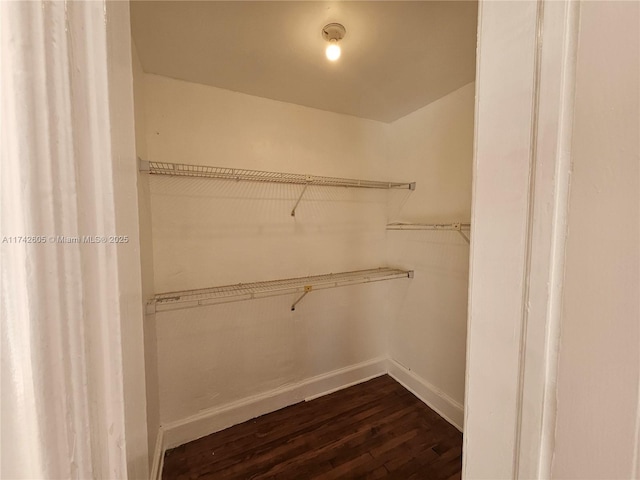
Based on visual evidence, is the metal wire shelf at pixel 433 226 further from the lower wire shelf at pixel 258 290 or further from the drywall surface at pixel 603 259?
the drywall surface at pixel 603 259

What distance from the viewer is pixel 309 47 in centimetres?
120

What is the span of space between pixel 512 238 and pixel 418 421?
176 centimetres

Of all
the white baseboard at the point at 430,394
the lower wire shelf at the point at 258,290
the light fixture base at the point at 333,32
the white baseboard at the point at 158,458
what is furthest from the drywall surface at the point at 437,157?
the white baseboard at the point at 158,458

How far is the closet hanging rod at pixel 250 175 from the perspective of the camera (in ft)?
4.27

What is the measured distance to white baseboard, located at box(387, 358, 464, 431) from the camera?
160 centimetres

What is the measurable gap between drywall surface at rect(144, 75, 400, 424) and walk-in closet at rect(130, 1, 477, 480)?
1cm

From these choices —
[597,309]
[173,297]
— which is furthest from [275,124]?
[597,309]

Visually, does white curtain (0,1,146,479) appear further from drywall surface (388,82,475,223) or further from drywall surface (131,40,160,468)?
drywall surface (388,82,475,223)

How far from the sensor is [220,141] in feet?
5.00

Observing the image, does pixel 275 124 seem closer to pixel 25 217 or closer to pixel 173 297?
pixel 173 297

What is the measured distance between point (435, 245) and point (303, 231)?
936 mm

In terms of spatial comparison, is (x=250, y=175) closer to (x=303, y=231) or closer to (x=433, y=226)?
(x=303, y=231)

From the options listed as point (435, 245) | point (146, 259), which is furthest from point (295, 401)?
point (435, 245)

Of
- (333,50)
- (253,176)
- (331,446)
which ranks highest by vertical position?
(333,50)
